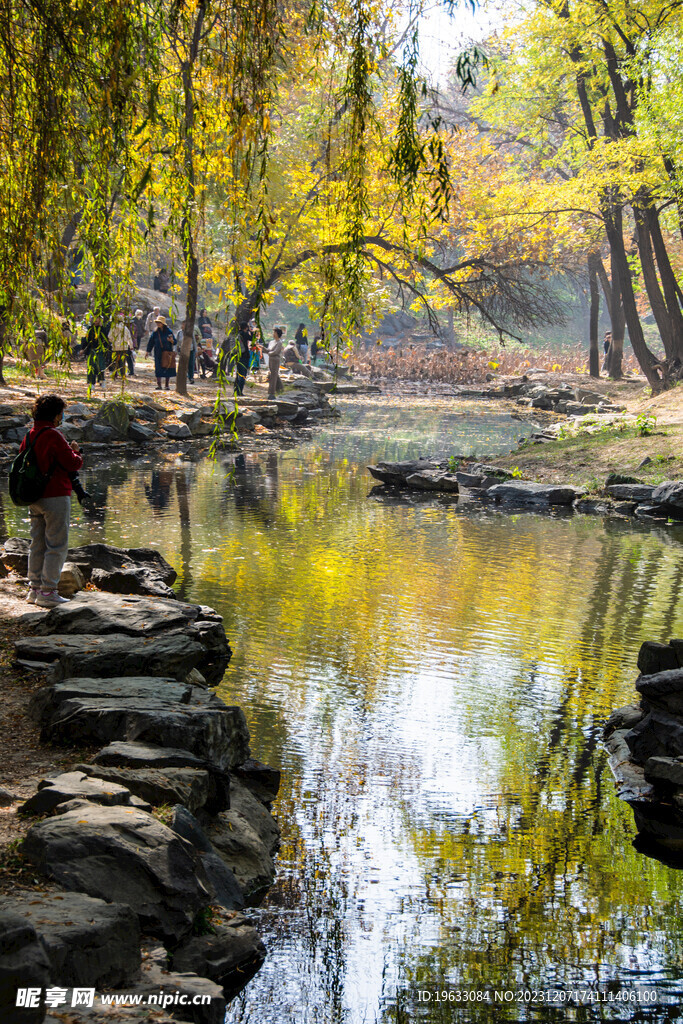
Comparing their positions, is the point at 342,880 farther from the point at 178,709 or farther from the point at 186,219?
the point at 186,219

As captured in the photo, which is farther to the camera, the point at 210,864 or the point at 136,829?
the point at 210,864

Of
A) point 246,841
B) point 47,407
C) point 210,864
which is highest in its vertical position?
point 47,407

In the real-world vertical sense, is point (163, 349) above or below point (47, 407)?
above

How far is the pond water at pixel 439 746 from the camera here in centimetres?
460

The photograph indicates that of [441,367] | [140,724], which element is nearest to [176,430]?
[140,724]

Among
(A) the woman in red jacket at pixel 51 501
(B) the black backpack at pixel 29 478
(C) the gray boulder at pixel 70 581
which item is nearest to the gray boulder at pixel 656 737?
(A) the woman in red jacket at pixel 51 501

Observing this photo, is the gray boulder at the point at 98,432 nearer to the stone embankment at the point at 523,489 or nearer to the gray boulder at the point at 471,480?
the stone embankment at the point at 523,489

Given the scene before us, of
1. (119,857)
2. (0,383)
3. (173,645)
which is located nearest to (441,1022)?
(119,857)

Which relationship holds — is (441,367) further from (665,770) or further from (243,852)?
(243,852)

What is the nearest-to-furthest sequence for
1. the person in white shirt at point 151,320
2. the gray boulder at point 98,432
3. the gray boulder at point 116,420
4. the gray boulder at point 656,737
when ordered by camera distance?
the gray boulder at point 656,737 < the gray boulder at point 116,420 < the gray boulder at point 98,432 < the person in white shirt at point 151,320

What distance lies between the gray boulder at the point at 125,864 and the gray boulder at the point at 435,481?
46.0 feet

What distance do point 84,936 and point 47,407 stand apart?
5.21 m

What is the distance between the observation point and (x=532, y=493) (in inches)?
672

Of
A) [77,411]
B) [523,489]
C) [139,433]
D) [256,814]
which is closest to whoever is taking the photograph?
[256,814]
